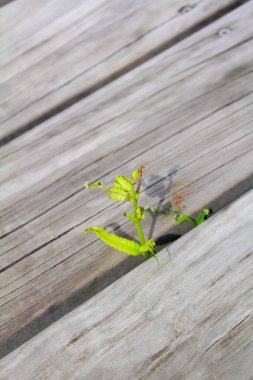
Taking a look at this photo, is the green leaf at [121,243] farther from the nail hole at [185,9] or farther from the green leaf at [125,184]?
the nail hole at [185,9]

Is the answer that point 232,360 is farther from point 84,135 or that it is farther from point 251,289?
point 84,135

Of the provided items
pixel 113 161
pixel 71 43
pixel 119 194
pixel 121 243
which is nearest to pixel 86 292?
pixel 121 243

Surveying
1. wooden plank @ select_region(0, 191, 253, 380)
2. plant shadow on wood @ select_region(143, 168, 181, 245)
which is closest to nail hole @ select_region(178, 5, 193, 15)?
plant shadow on wood @ select_region(143, 168, 181, 245)

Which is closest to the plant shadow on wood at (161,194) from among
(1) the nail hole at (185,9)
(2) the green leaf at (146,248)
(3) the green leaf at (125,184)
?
(2) the green leaf at (146,248)

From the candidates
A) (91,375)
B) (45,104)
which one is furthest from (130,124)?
(91,375)

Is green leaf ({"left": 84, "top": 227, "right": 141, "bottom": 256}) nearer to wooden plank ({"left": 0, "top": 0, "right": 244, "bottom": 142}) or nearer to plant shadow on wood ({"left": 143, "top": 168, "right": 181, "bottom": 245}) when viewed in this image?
plant shadow on wood ({"left": 143, "top": 168, "right": 181, "bottom": 245})

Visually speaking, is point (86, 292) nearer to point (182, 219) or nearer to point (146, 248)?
point (146, 248)
